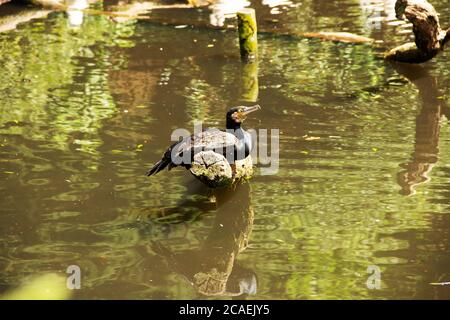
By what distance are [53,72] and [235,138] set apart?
5.38 meters

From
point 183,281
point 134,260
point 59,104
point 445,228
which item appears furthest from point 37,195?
point 445,228

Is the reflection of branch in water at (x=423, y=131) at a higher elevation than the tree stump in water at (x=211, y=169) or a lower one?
lower

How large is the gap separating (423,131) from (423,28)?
2.52 meters

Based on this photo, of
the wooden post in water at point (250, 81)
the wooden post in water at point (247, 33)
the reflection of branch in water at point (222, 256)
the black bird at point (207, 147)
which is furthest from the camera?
the wooden post in water at point (247, 33)

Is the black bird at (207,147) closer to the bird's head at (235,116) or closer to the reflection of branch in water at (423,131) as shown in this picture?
the bird's head at (235,116)

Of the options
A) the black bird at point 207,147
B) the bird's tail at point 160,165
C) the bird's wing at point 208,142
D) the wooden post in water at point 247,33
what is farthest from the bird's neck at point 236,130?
the wooden post in water at point 247,33

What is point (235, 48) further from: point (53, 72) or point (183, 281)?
point (183, 281)

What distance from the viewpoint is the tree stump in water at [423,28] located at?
38.3 feet

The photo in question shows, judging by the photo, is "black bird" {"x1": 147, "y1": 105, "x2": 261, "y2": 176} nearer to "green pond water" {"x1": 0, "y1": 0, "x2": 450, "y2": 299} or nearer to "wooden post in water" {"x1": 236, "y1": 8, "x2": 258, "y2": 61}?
"green pond water" {"x1": 0, "y1": 0, "x2": 450, "y2": 299}

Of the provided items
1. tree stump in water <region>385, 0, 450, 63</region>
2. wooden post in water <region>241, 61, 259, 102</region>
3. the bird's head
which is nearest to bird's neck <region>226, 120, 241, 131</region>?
the bird's head

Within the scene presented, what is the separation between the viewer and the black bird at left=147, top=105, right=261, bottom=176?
7.93m

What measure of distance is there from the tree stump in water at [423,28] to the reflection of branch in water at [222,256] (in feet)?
16.2

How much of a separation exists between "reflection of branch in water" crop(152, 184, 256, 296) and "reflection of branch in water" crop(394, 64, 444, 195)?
1715 millimetres

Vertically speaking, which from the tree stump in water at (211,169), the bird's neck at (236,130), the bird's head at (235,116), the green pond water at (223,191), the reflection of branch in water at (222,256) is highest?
the bird's head at (235,116)
